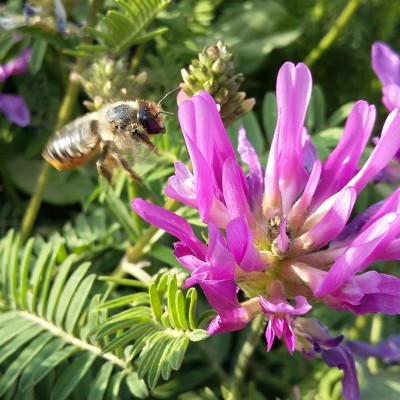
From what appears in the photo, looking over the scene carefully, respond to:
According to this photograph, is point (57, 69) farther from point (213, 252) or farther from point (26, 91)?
point (213, 252)

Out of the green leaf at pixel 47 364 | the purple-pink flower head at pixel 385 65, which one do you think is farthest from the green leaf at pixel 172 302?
the purple-pink flower head at pixel 385 65

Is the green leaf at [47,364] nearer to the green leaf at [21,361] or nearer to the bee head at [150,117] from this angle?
the green leaf at [21,361]

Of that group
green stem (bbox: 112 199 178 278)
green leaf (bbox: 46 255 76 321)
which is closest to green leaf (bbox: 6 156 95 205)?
green stem (bbox: 112 199 178 278)

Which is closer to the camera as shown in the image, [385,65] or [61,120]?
[385,65]

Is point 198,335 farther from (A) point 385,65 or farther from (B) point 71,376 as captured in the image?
(A) point 385,65

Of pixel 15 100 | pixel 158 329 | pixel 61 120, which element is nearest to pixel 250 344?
pixel 158 329

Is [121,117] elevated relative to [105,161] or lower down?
elevated

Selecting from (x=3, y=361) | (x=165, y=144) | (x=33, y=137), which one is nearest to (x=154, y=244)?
(x=165, y=144)
